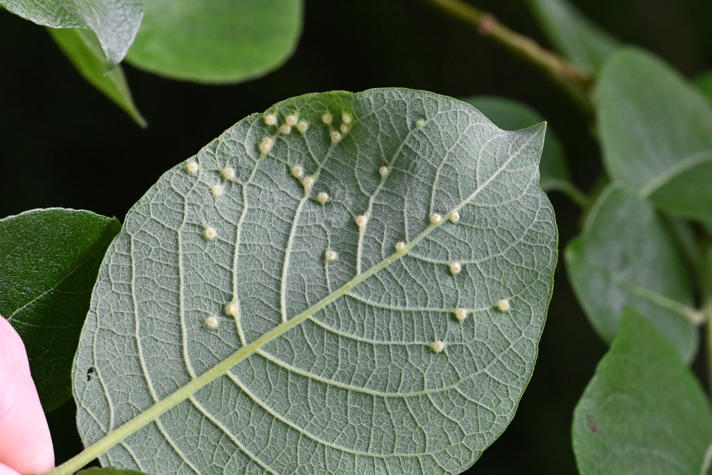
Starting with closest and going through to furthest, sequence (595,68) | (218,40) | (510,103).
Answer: (218,40), (510,103), (595,68)

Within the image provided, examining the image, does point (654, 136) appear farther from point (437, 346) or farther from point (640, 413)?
point (437, 346)

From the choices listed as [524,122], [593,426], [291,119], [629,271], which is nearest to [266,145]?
[291,119]

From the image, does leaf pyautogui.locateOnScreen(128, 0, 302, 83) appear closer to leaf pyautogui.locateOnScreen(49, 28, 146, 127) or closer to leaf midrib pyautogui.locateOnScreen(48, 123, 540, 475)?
leaf pyautogui.locateOnScreen(49, 28, 146, 127)

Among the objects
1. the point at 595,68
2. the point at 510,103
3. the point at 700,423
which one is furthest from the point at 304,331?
the point at 595,68

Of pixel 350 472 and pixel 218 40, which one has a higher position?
pixel 218 40

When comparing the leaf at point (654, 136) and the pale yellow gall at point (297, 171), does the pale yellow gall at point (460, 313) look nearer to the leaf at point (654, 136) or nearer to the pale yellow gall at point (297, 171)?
the pale yellow gall at point (297, 171)

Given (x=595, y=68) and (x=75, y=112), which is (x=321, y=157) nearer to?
(x=595, y=68)

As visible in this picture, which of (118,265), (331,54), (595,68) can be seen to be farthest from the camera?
(331,54)

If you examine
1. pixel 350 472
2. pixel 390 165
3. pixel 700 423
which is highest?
pixel 390 165
